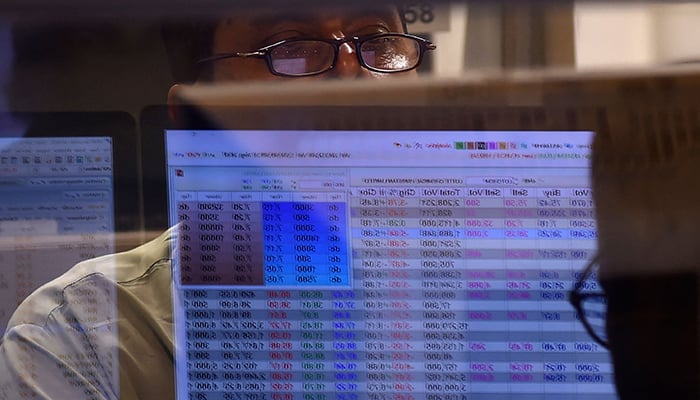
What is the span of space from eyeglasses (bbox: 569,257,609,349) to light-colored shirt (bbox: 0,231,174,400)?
43 centimetres

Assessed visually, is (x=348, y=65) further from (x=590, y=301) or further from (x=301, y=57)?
(x=590, y=301)

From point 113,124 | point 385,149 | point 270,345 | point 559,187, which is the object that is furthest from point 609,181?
point 113,124

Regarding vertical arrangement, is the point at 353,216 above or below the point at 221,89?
below

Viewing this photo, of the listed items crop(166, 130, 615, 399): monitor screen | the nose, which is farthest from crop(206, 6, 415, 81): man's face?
crop(166, 130, 615, 399): monitor screen

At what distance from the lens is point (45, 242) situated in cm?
83

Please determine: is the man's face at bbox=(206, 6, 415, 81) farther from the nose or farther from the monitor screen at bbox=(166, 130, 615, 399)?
Result: the monitor screen at bbox=(166, 130, 615, 399)

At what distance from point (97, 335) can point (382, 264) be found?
12.4 inches

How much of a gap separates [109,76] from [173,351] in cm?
30

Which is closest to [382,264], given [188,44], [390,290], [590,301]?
[390,290]

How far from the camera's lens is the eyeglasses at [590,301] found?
0.81 metres

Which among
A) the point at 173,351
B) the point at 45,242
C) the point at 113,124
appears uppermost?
the point at 113,124

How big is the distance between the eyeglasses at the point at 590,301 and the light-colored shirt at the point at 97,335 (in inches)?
16.9

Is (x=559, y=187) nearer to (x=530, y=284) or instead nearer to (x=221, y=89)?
(x=530, y=284)

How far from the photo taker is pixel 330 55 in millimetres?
913
